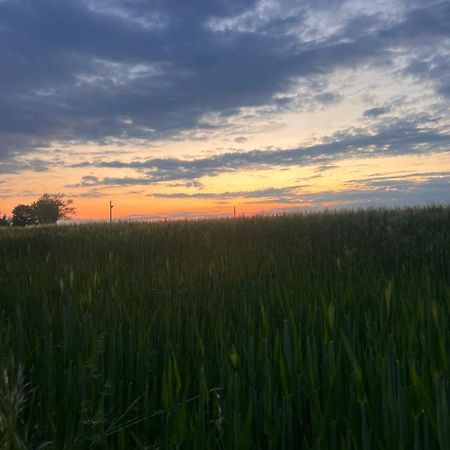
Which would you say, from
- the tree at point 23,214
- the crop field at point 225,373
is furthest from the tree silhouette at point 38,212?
the crop field at point 225,373

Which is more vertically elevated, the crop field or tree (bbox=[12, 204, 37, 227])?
tree (bbox=[12, 204, 37, 227])

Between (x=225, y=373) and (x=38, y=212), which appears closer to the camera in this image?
(x=225, y=373)

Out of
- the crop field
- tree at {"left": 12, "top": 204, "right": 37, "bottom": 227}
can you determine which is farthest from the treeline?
the crop field

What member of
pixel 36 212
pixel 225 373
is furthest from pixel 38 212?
pixel 225 373

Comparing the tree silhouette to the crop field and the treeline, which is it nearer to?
the treeline

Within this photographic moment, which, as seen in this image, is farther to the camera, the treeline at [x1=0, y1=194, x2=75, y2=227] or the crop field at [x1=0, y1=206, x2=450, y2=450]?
the treeline at [x1=0, y1=194, x2=75, y2=227]

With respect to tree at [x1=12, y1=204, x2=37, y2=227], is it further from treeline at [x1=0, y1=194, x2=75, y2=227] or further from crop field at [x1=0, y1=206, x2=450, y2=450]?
crop field at [x1=0, y1=206, x2=450, y2=450]

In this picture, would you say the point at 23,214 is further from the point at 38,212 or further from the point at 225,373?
the point at 225,373

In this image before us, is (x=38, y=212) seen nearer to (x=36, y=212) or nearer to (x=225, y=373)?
(x=36, y=212)

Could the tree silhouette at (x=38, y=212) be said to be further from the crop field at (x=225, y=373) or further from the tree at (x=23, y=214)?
the crop field at (x=225, y=373)

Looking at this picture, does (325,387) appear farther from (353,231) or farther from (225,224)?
(225,224)

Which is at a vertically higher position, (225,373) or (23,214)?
(23,214)

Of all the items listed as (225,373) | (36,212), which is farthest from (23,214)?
(225,373)

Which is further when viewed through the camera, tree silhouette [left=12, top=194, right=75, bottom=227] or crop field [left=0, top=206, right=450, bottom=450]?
tree silhouette [left=12, top=194, right=75, bottom=227]
